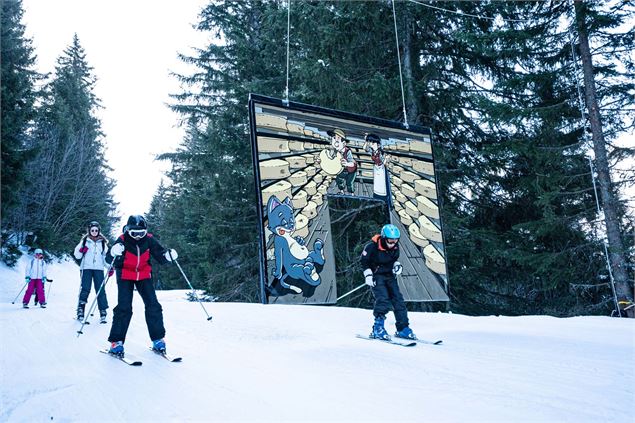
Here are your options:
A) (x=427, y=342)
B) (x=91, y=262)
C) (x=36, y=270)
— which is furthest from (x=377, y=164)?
(x=36, y=270)

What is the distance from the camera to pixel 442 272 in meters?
9.35

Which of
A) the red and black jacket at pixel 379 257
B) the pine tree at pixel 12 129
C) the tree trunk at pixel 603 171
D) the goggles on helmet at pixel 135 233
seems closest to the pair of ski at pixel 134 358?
the goggles on helmet at pixel 135 233

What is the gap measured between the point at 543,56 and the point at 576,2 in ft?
6.42

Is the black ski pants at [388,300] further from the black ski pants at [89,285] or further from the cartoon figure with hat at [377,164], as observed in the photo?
the black ski pants at [89,285]

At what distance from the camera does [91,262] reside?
306 inches

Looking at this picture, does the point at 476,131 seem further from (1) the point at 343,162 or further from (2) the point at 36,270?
(2) the point at 36,270

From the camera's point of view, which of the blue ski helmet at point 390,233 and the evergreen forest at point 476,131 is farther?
the evergreen forest at point 476,131

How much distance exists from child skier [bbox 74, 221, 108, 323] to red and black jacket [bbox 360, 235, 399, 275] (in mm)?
4737

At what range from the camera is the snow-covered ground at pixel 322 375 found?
290 cm

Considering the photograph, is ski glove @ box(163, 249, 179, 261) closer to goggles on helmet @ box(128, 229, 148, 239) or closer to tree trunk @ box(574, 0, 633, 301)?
goggles on helmet @ box(128, 229, 148, 239)

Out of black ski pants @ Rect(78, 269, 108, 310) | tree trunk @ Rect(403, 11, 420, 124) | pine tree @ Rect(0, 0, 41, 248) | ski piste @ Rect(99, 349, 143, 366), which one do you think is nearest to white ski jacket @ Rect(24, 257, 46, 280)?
pine tree @ Rect(0, 0, 41, 248)

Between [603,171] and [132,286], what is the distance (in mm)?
10760

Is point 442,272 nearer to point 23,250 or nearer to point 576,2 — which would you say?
point 576,2

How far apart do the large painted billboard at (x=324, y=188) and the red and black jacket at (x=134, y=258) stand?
8.12 ft
